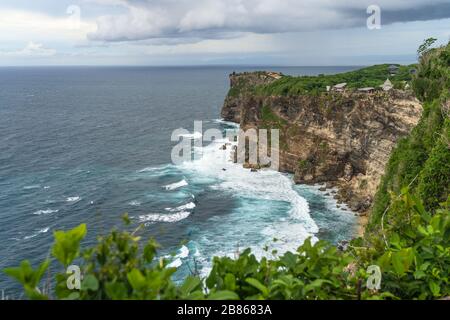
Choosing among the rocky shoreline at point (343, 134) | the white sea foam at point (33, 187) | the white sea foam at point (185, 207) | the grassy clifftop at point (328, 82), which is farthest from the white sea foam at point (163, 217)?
the grassy clifftop at point (328, 82)

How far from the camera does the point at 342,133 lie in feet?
183

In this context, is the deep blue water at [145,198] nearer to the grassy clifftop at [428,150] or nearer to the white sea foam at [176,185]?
the white sea foam at [176,185]

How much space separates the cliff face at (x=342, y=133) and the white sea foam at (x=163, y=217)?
64.8ft

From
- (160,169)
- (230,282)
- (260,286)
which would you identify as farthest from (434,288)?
(160,169)

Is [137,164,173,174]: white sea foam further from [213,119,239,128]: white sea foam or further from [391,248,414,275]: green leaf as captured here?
[391,248,414,275]: green leaf

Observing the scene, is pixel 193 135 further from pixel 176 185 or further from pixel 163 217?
pixel 163 217

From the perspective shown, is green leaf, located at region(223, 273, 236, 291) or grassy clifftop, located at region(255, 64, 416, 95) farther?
grassy clifftop, located at region(255, 64, 416, 95)

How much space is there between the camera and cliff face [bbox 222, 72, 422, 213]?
4809 centimetres

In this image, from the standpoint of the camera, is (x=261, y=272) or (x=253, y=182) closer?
(x=261, y=272)

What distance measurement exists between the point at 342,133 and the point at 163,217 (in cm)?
2760

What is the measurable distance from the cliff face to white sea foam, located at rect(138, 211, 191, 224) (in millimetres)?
19762

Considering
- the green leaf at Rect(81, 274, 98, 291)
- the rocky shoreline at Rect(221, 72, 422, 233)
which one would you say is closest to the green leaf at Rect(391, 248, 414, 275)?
the green leaf at Rect(81, 274, 98, 291)

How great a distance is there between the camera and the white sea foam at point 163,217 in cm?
4637

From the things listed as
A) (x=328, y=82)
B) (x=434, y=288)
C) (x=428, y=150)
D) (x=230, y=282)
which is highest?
(x=328, y=82)
